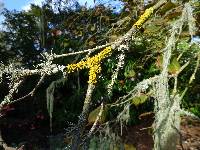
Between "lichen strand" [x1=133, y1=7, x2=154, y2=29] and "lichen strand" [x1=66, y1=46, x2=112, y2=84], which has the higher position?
"lichen strand" [x1=133, y1=7, x2=154, y2=29]

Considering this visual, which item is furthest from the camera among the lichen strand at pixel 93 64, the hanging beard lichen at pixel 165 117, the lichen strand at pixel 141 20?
the hanging beard lichen at pixel 165 117

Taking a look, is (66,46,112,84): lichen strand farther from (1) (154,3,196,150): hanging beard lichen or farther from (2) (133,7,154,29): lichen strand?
(1) (154,3,196,150): hanging beard lichen

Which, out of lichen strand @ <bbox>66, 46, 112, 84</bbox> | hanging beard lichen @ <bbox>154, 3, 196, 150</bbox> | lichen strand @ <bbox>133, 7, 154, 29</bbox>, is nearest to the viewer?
lichen strand @ <bbox>66, 46, 112, 84</bbox>

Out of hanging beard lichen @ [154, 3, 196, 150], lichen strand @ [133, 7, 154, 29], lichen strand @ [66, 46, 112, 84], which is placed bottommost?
hanging beard lichen @ [154, 3, 196, 150]

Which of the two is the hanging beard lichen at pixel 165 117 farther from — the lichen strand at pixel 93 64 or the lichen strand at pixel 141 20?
the lichen strand at pixel 93 64

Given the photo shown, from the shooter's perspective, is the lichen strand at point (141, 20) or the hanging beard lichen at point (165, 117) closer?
the lichen strand at point (141, 20)

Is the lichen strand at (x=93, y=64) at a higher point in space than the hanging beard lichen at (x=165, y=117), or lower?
higher

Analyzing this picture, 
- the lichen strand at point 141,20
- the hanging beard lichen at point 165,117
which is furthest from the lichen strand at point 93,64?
the hanging beard lichen at point 165,117

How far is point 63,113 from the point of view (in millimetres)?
10641

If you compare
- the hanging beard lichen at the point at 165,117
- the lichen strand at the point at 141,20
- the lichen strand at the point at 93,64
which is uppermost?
the lichen strand at the point at 141,20

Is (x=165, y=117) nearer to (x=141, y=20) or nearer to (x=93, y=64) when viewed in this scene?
(x=141, y=20)

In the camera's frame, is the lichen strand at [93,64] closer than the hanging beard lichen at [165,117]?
Yes

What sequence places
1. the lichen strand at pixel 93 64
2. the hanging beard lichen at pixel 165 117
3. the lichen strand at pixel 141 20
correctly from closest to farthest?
the lichen strand at pixel 93 64, the lichen strand at pixel 141 20, the hanging beard lichen at pixel 165 117

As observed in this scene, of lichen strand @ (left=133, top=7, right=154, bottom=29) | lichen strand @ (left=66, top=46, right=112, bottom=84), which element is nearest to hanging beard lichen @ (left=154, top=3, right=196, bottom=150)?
lichen strand @ (left=133, top=7, right=154, bottom=29)
